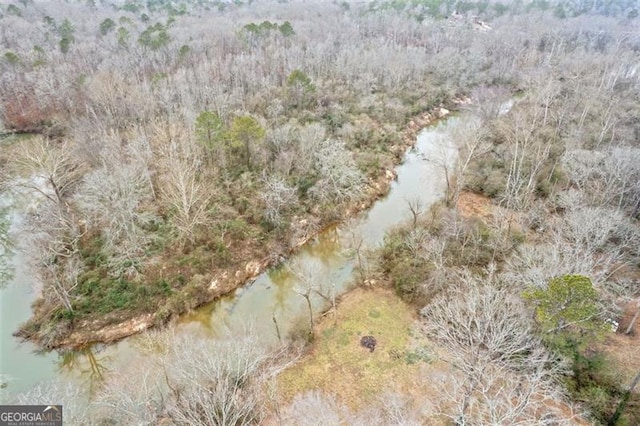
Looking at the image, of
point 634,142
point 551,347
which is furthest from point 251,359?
point 634,142

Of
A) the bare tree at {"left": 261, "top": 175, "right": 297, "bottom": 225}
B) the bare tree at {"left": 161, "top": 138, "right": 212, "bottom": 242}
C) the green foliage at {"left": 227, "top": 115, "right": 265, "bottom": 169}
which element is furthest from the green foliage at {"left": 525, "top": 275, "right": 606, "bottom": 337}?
the green foliage at {"left": 227, "top": 115, "right": 265, "bottom": 169}

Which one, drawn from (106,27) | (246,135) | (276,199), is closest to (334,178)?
(276,199)

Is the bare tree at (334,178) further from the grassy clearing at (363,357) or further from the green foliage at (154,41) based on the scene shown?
the green foliage at (154,41)

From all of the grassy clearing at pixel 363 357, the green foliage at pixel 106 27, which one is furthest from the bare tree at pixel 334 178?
the green foliage at pixel 106 27

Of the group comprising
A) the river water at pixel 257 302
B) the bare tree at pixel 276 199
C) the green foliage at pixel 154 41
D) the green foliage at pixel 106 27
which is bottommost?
the river water at pixel 257 302

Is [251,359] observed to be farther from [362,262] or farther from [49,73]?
[49,73]

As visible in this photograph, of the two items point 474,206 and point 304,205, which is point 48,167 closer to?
point 304,205
